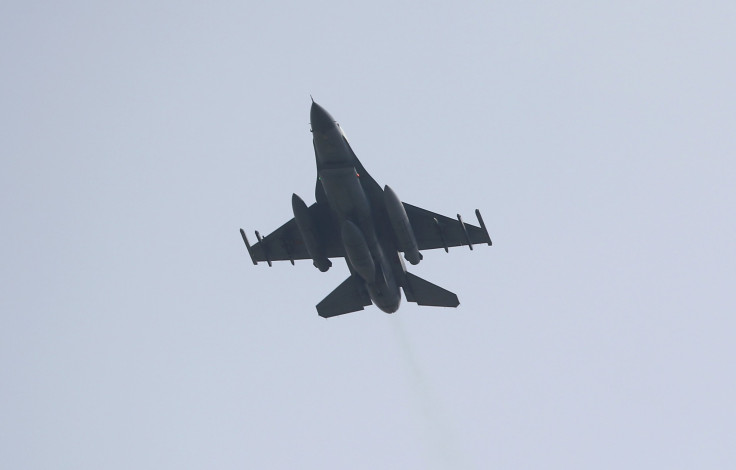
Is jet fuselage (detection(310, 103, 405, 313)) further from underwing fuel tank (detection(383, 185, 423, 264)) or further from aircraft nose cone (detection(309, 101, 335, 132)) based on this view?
underwing fuel tank (detection(383, 185, 423, 264))

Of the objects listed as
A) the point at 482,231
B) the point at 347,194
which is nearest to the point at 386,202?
the point at 347,194

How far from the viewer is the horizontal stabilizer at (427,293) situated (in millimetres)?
45656

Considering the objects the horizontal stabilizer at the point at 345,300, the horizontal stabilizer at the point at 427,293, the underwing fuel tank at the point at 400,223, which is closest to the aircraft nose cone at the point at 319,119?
the underwing fuel tank at the point at 400,223

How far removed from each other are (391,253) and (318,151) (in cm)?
522

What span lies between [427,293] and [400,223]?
4.48 m

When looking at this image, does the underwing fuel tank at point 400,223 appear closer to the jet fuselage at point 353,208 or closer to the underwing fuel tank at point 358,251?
the jet fuselage at point 353,208

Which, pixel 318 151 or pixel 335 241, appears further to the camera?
pixel 335 241

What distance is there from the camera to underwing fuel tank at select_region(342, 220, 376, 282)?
41438 millimetres

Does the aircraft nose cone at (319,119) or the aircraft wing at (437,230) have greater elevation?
the aircraft nose cone at (319,119)

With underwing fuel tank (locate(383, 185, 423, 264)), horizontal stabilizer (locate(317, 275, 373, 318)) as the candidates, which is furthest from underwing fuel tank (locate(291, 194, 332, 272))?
underwing fuel tank (locate(383, 185, 423, 264))

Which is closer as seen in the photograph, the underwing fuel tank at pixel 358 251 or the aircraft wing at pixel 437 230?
the underwing fuel tank at pixel 358 251

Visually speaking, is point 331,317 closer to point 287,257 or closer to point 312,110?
point 287,257

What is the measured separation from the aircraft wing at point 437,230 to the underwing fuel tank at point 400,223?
1.96 meters

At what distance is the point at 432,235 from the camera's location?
149 feet
